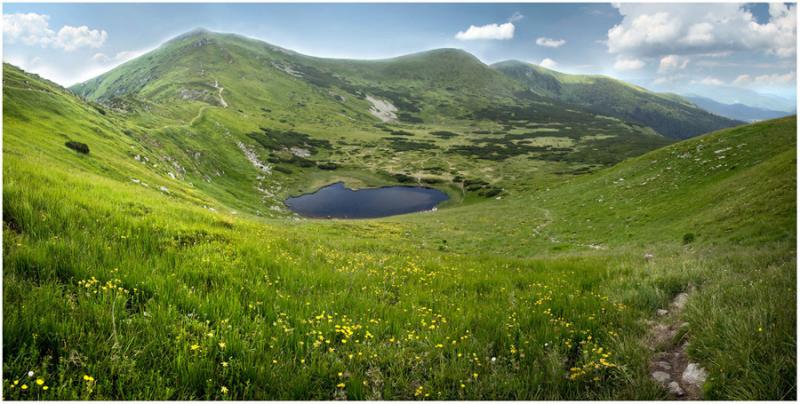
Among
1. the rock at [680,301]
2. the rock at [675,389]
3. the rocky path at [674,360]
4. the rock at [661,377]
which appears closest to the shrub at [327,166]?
the rock at [680,301]

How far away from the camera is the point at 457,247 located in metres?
35.2

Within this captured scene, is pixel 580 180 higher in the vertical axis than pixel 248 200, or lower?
higher

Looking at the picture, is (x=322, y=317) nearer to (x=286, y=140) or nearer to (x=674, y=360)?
(x=674, y=360)

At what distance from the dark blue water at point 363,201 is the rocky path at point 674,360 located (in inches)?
3093

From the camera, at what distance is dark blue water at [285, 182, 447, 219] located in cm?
8694

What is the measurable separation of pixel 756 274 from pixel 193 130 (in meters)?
Answer: 111

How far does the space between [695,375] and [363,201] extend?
92.9m

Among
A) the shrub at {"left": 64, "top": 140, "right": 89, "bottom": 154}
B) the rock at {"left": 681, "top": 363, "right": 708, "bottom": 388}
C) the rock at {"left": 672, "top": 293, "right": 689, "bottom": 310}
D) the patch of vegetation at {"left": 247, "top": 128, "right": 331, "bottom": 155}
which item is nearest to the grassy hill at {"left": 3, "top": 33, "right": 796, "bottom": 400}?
the rock at {"left": 681, "top": 363, "right": 708, "bottom": 388}

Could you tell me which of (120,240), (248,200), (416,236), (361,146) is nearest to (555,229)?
(416,236)

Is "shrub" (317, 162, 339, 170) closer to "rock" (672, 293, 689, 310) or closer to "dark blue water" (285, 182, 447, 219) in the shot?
"dark blue water" (285, 182, 447, 219)

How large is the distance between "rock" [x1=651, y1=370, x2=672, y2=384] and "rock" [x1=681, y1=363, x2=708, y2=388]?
175mm

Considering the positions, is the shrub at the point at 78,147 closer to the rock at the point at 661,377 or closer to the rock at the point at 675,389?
the rock at the point at 661,377

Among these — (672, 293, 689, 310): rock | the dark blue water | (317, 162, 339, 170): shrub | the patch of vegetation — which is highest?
the patch of vegetation

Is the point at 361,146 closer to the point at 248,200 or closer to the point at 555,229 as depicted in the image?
the point at 248,200
